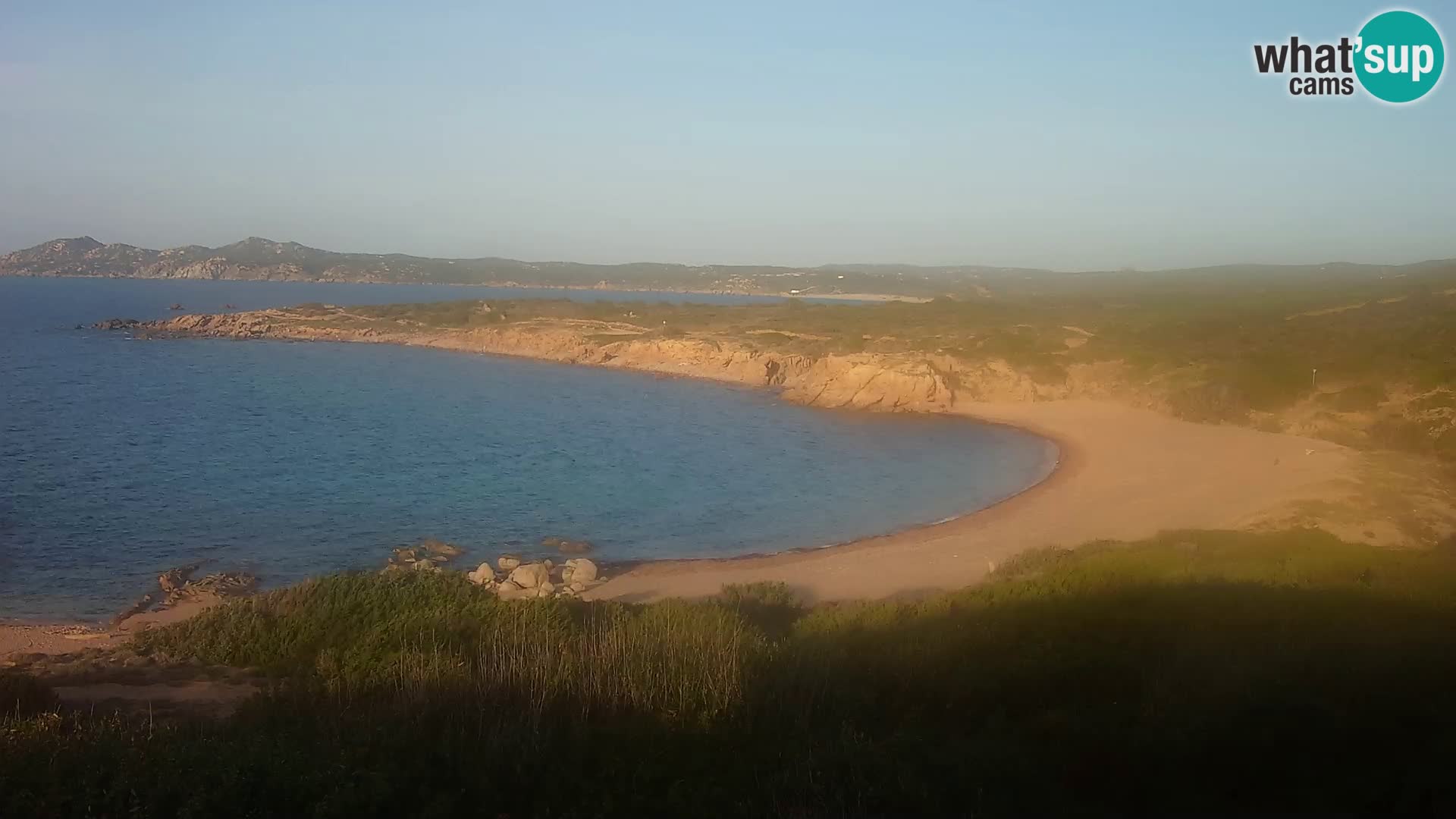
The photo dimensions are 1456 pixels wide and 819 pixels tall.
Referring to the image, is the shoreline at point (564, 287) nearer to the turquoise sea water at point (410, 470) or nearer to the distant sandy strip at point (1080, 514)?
the turquoise sea water at point (410, 470)

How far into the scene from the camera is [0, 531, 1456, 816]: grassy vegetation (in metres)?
6.11

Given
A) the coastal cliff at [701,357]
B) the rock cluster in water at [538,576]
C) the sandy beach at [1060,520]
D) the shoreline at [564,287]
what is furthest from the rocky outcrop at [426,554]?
the shoreline at [564,287]

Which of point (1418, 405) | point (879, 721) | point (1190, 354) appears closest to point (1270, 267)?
point (1190, 354)

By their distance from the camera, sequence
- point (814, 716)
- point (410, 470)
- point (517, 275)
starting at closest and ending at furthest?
point (814, 716) < point (410, 470) < point (517, 275)

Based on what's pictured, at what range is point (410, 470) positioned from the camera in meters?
28.1

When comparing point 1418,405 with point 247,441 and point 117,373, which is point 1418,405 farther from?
point 117,373

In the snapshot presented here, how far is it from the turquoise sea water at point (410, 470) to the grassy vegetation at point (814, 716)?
29.0 feet

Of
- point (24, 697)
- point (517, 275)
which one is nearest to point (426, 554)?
point (24, 697)

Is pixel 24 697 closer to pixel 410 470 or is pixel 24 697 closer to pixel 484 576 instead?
pixel 484 576

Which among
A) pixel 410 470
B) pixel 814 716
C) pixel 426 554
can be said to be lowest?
pixel 426 554

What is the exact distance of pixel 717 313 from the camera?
248 feet

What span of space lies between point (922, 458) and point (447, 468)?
15.4 metres

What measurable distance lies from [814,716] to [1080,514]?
16.7 meters

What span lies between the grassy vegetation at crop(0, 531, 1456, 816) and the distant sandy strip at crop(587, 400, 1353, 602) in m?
5.84
